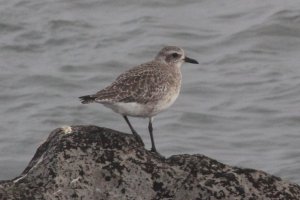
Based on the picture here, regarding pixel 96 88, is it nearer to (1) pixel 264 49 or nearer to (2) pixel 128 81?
(1) pixel 264 49

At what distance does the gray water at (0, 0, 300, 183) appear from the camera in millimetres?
15234

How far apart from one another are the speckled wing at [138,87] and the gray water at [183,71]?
500 centimetres

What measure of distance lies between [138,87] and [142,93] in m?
0.12

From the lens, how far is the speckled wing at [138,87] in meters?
8.85

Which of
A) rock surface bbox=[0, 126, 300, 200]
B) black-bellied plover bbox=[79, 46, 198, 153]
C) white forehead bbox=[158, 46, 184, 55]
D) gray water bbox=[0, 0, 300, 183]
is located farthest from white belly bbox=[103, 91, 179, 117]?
gray water bbox=[0, 0, 300, 183]

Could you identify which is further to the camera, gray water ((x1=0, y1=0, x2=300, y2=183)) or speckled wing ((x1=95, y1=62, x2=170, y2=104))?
gray water ((x1=0, y1=0, x2=300, y2=183))

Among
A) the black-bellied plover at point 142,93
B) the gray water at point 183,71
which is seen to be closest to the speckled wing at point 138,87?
the black-bellied plover at point 142,93

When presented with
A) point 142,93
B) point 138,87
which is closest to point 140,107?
point 142,93

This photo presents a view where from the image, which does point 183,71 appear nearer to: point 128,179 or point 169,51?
point 169,51

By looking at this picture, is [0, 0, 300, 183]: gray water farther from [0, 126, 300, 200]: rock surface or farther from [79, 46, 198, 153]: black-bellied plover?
[0, 126, 300, 200]: rock surface

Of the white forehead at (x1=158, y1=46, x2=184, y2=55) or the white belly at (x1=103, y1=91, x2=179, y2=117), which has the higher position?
the white forehead at (x1=158, y1=46, x2=184, y2=55)

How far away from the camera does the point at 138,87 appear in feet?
30.1

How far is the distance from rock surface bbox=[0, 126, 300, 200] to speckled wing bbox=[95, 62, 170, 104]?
1603mm

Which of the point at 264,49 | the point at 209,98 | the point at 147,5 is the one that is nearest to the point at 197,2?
the point at 147,5
